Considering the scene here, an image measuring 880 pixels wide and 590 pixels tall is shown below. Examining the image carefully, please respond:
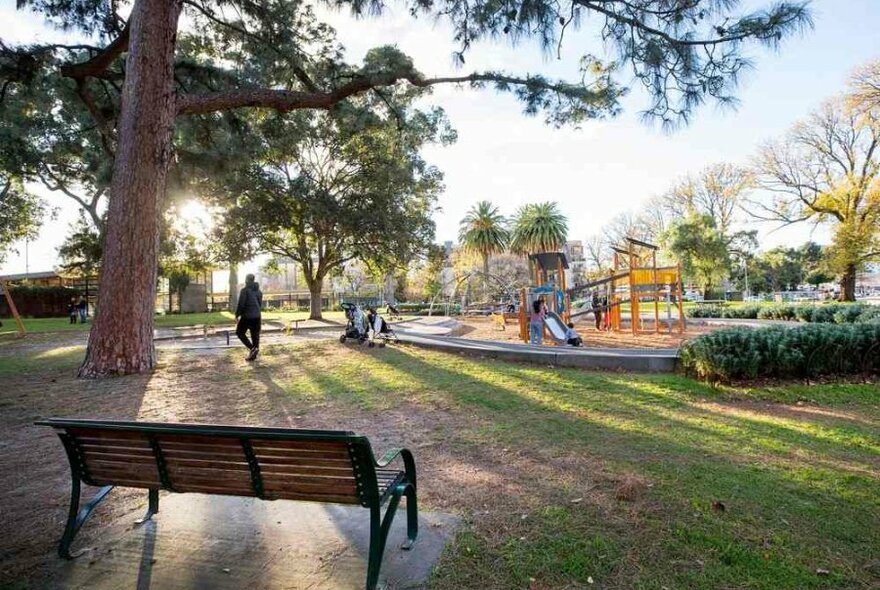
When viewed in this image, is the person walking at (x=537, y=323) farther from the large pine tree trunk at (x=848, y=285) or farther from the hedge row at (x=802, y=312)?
the large pine tree trunk at (x=848, y=285)

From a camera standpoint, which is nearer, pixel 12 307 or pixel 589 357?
pixel 589 357

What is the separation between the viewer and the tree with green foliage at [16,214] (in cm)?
2580

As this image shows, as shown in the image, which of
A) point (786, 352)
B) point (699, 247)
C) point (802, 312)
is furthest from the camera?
point (699, 247)

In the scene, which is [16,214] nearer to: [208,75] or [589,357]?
[208,75]

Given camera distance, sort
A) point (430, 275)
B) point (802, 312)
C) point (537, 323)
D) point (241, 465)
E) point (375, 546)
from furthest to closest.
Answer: point (430, 275)
point (802, 312)
point (537, 323)
point (241, 465)
point (375, 546)

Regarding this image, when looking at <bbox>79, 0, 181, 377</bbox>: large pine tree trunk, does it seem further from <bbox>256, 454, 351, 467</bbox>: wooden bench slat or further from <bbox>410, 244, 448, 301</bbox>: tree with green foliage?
<bbox>410, 244, 448, 301</bbox>: tree with green foliage

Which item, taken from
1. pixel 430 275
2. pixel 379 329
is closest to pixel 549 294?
pixel 379 329

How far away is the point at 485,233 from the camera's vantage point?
171ft

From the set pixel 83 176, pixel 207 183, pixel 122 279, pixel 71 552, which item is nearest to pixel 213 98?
pixel 122 279

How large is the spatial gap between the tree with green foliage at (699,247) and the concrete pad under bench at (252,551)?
40154 mm

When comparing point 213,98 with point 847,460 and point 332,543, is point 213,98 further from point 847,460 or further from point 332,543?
point 847,460

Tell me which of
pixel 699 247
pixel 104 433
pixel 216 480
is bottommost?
pixel 216 480

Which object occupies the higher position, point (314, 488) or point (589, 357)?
point (314, 488)

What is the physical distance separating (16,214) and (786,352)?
3448 cm
